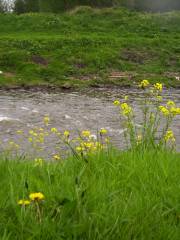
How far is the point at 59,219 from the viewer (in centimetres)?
338

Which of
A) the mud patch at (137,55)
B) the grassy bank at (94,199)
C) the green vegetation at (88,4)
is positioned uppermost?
the grassy bank at (94,199)

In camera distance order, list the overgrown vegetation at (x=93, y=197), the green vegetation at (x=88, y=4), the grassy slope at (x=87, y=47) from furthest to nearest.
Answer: the green vegetation at (x=88, y=4), the grassy slope at (x=87, y=47), the overgrown vegetation at (x=93, y=197)

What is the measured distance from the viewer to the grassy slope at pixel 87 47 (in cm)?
1792

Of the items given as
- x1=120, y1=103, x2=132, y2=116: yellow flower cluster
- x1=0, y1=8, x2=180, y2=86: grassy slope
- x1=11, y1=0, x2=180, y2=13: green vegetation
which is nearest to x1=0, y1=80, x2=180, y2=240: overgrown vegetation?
x1=120, y1=103, x2=132, y2=116: yellow flower cluster

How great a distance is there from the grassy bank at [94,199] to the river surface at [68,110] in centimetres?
413

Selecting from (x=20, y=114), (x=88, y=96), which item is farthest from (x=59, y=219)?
(x=88, y=96)

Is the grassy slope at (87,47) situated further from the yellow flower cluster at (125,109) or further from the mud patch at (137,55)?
the yellow flower cluster at (125,109)

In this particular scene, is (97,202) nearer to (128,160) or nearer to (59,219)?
(59,219)

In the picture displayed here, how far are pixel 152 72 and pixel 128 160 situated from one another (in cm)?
1508

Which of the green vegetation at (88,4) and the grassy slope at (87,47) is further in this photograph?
the green vegetation at (88,4)

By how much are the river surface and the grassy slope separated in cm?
169

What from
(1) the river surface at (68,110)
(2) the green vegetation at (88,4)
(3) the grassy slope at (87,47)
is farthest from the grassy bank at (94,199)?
(2) the green vegetation at (88,4)

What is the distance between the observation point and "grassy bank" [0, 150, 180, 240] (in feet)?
10.8

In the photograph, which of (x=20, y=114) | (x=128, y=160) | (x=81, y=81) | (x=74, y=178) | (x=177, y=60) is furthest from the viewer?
(x=177, y=60)
